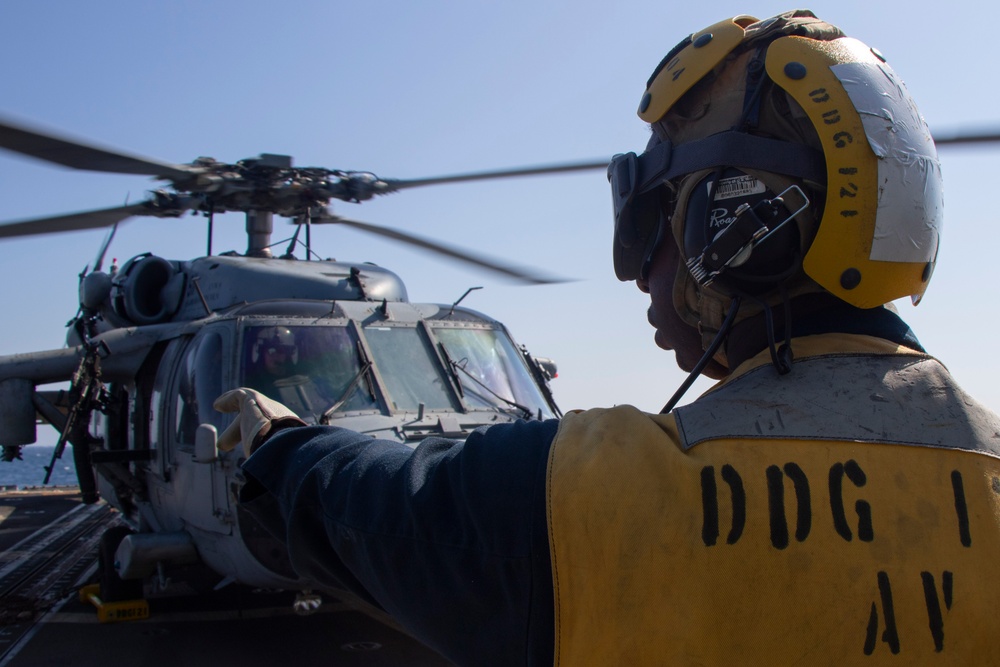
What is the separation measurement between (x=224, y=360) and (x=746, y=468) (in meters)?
5.03

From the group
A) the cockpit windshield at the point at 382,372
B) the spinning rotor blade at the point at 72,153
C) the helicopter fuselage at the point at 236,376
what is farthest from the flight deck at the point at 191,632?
the spinning rotor blade at the point at 72,153

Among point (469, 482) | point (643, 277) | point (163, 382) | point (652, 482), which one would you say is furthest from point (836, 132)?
point (163, 382)

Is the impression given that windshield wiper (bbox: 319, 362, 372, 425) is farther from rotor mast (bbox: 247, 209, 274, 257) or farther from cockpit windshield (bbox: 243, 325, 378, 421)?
rotor mast (bbox: 247, 209, 274, 257)

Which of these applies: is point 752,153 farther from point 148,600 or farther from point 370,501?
point 148,600

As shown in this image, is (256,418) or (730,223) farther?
(256,418)

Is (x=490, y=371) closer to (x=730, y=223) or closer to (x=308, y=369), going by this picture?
(x=308, y=369)

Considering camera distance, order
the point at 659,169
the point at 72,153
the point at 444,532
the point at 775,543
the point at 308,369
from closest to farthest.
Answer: the point at 775,543 → the point at 444,532 → the point at 659,169 → the point at 72,153 → the point at 308,369

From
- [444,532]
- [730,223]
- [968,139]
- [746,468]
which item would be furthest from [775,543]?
[968,139]

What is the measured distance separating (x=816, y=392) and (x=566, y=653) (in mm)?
556

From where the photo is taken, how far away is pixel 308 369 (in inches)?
225

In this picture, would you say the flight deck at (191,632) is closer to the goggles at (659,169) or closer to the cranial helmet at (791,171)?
the goggles at (659,169)

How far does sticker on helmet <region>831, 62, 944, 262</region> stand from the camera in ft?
5.21

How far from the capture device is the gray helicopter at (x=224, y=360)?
545 cm

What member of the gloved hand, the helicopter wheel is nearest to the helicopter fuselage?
the helicopter wheel
